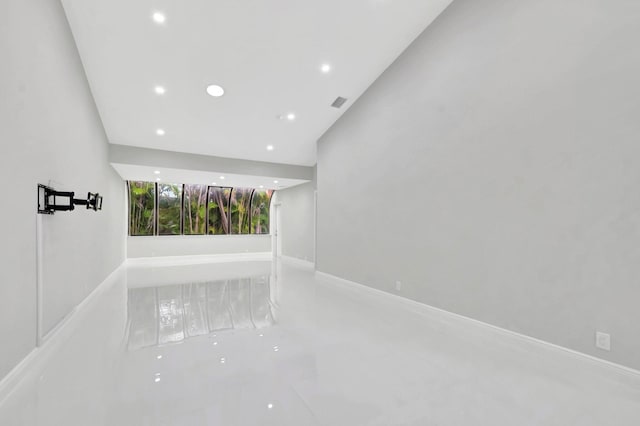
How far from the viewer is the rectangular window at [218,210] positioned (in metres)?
11.0

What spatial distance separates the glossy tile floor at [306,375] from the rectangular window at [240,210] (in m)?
7.67

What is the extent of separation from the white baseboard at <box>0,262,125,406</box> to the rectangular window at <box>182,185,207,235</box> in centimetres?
627

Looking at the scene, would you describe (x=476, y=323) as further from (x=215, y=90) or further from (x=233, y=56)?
(x=215, y=90)

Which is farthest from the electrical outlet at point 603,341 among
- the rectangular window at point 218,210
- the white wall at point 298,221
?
the rectangular window at point 218,210

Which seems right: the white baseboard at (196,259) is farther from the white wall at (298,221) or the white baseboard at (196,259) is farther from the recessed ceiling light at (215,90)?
the recessed ceiling light at (215,90)

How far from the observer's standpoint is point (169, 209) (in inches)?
406

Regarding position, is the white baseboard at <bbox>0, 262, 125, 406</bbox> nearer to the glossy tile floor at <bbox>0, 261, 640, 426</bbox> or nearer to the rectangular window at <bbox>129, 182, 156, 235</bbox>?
the glossy tile floor at <bbox>0, 261, 640, 426</bbox>

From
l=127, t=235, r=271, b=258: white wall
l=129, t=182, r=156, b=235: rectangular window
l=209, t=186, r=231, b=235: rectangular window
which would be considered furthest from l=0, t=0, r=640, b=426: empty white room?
l=209, t=186, r=231, b=235: rectangular window

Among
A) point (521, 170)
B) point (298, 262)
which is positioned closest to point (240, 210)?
point (298, 262)

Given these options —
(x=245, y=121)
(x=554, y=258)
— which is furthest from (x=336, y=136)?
(x=554, y=258)

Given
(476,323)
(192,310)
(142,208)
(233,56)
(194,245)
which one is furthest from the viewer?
→ (194,245)

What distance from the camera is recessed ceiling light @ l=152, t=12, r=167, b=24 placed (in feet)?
11.2

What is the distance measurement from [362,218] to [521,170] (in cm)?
275

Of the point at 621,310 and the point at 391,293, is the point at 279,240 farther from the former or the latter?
the point at 621,310
